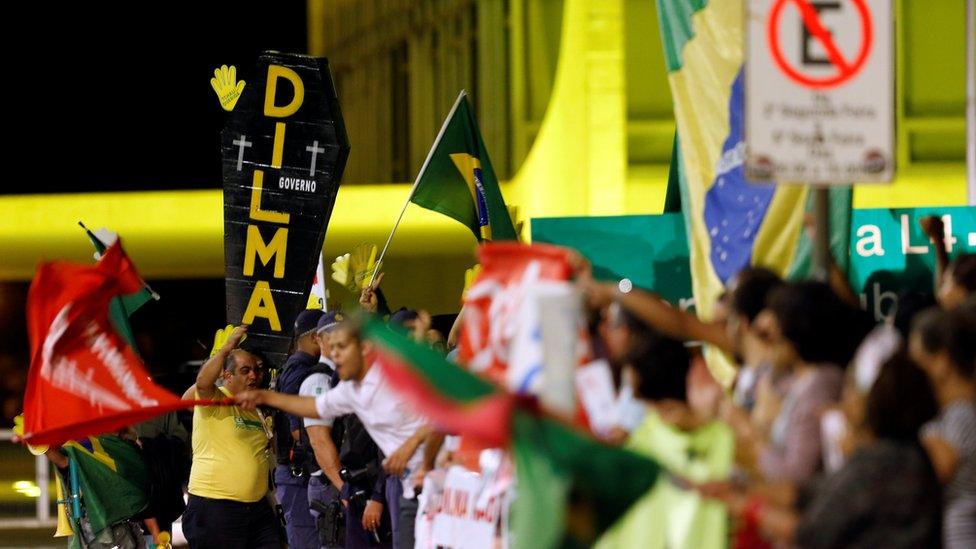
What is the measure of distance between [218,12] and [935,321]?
31.6 meters

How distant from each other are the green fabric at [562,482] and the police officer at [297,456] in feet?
23.3

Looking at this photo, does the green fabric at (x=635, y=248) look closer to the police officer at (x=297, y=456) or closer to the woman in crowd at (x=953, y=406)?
the police officer at (x=297, y=456)

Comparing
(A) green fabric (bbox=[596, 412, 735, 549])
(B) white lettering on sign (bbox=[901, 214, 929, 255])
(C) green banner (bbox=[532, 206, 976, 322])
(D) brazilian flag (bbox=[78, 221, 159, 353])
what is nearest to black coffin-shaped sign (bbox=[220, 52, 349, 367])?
(D) brazilian flag (bbox=[78, 221, 159, 353])

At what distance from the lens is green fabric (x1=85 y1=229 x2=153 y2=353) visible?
14.3 m

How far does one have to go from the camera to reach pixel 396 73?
29.4 meters

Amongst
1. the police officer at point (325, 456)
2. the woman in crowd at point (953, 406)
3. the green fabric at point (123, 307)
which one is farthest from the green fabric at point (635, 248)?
the woman in crowd at point (953, 406)

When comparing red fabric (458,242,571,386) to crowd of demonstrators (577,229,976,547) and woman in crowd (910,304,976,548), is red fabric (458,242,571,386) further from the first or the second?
woman in crowd (910,304,976,548)

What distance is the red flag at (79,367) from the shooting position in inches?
435

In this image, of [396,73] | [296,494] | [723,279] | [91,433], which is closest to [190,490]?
[296,494]

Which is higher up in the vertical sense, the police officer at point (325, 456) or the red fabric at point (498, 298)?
the red fabric at point (498, 298)

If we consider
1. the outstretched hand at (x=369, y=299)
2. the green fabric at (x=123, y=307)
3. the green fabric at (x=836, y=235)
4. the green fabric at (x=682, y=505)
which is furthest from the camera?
the green fabric at (x=123, y=307)

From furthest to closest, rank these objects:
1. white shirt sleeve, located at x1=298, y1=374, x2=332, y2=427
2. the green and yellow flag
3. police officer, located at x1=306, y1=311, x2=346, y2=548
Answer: white shirt sleeve, located at x1=298, y1=374, x2=332, y2=427
police officer, located at x1=306, y1=311, x2=346, y2=548
the green and yellow flag

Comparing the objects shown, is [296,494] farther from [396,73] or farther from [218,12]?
[218,12]

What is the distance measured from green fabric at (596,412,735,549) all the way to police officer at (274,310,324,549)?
6.52m
